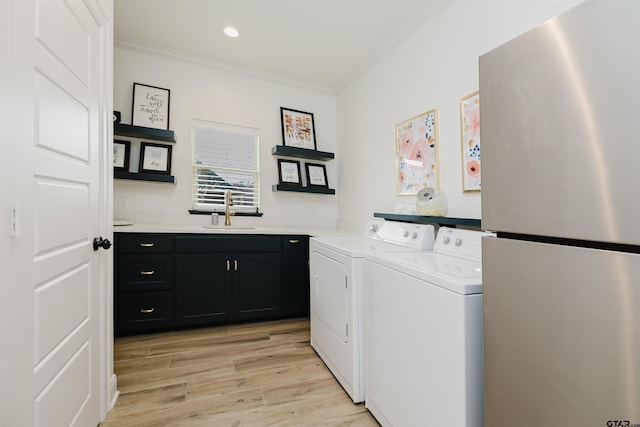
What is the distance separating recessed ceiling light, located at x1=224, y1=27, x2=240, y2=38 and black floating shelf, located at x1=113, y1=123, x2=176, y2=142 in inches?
43.0

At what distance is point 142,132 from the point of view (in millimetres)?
2869

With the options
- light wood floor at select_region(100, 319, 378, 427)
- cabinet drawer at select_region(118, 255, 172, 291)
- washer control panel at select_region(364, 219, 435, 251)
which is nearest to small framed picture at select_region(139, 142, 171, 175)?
cabinet drawer at select_region(118, 255, 172, 291)

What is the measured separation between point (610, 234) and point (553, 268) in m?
0.14

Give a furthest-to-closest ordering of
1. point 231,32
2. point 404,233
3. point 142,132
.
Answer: point 142,132 < point 231,32 < point 404,233

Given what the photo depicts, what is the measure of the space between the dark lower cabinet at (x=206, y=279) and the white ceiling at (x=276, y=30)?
1.89 metres

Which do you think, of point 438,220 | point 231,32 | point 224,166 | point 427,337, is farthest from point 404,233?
point 231,32

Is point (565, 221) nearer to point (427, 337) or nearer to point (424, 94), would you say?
point (427, 337)

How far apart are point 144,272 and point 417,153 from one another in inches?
101

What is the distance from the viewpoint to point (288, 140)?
3.61 meters

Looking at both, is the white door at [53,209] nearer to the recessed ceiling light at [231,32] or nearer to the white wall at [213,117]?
the recessed ceiling light at [231,32]

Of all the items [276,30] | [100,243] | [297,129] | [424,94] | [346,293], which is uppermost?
[276,30]

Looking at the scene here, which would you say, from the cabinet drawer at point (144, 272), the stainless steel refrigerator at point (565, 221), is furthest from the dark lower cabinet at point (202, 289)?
the stainless steel refrigerator at point (565, 221)

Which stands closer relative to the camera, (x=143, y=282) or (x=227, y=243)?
(x=143, y=282)

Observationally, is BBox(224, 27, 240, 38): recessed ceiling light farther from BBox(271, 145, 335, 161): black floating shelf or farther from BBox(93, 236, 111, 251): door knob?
BBox(93, 236, 111, 251): door knob
